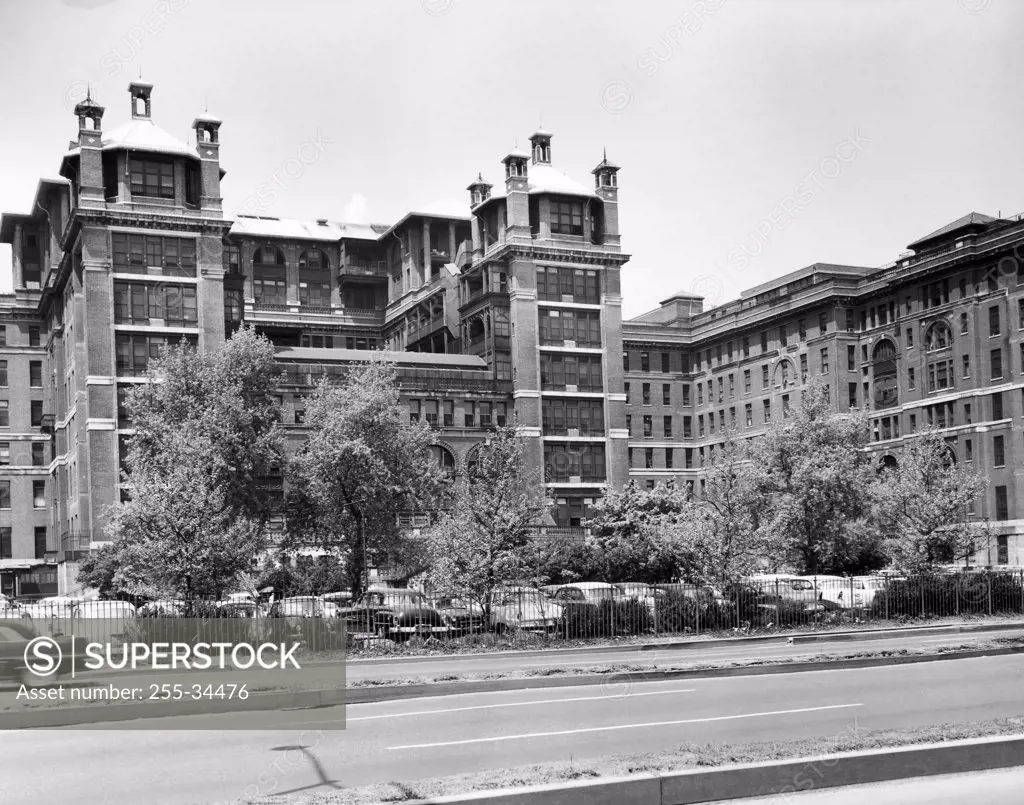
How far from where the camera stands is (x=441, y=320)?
98.1m

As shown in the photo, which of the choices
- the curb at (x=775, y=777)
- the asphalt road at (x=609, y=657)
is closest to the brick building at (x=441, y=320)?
the asphalt road at (x=609, y=657)

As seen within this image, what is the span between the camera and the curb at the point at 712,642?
3089 centimetres

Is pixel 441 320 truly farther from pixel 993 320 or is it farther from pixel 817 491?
pixel 817 491

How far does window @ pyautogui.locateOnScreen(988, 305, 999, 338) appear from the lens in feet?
293

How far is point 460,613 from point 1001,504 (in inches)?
2523

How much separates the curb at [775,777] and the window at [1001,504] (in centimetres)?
7814

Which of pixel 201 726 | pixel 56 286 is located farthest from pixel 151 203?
pixel 201 726

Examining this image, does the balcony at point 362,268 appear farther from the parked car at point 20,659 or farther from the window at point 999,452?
the parked car at point 20,659

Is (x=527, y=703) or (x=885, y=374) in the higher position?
(x=885, y=374)

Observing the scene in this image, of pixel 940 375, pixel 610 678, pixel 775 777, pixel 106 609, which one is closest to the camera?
pixel 775 777

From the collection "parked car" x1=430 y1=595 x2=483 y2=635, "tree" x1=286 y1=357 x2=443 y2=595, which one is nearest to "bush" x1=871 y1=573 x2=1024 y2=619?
"parked car" x1=430 y1=595 x2=483 y2=635

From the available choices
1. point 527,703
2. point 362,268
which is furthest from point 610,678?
point 362,268

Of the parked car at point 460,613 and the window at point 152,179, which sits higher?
the window at point 152,179

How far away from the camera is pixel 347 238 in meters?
111
